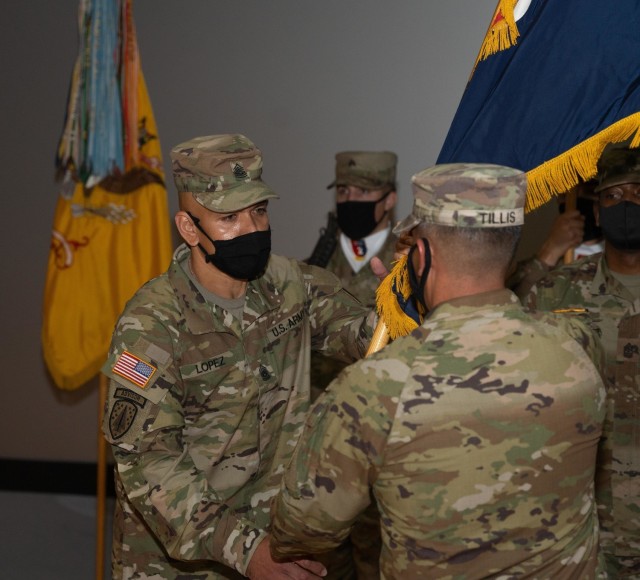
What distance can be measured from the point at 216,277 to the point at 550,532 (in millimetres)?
1219

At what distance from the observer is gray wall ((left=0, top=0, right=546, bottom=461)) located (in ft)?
14.5

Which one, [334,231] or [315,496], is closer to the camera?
[315,496]

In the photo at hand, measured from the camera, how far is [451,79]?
437 centimetres

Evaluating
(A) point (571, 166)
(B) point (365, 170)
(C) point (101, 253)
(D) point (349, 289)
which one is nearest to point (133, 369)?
(A) point (571, 166)

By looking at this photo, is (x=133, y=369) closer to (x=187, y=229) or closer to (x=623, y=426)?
(x=187, y=229)

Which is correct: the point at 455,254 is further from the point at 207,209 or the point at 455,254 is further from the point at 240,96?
the point at 240,96

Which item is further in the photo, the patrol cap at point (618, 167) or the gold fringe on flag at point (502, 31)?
the patrol cap at point (618, 167)

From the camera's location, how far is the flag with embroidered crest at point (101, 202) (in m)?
4.18

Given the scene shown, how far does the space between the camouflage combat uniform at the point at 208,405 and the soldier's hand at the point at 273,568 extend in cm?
2

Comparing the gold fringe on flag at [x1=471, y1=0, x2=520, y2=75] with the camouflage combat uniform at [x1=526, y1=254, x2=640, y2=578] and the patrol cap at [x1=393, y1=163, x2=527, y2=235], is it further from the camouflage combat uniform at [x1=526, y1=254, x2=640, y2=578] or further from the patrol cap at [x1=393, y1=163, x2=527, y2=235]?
the camouflage combat uniform at [x1=526, y1=254, x2=640, y2=578]

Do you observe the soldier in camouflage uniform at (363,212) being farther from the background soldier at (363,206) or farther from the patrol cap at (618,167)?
the patrol cap at (618,167)

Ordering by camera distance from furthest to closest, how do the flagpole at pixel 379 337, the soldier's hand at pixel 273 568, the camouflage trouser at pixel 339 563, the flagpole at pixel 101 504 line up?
the flagpole at pixel 101 504 → the camouflage trouser at pixel 339 563 → the flagpole at pixel 379 337 → the soldier's hand at pixel 273 568

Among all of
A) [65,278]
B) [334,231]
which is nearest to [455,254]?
[334,231]

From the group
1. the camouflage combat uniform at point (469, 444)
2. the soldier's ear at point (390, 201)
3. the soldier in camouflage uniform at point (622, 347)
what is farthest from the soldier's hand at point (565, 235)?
the camouflage combat uniform at point (469, 444)
